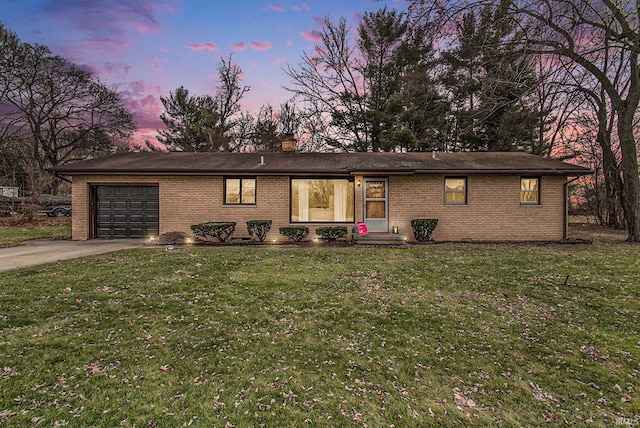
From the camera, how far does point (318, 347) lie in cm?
373

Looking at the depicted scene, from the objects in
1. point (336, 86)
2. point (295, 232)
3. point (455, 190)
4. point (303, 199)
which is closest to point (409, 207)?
point (455, 190)

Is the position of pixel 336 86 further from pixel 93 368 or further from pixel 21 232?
pixel 93 368

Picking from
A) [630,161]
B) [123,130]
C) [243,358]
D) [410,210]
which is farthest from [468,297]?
[123,130]

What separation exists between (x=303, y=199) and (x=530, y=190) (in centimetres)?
923

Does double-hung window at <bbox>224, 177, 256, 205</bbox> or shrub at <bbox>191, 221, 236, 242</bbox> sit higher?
double-hung window at <bbox>224, 177, 256, 205</bbox>

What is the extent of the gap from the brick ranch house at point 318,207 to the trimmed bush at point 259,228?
0.52 metres

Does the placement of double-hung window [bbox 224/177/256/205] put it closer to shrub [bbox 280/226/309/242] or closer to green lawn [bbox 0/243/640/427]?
shrub [bbox 280/226/309/242]

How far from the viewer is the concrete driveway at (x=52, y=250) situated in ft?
26.1

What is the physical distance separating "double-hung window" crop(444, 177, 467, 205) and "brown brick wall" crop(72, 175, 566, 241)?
8.6 inches

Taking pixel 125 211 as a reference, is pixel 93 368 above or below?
below

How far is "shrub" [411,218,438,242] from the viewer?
38.6 ft

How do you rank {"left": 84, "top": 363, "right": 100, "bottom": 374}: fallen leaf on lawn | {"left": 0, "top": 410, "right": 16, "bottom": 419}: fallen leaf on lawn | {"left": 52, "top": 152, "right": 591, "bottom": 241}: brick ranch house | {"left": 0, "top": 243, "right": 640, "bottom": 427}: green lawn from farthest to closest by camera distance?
{"left": 52, "top": 152, "right": 591, "bottom": 241}: brick ranch house, {"left": 84, "top": 363, "right": 100, "bottom": 374}: fallen leaf on lawn, {"left": 0, "top": 243, "right": 640, "bottom": 427}: green lawn, {"left": 0, "top": 410, "right": 16, "bottom": 419}: fallen leaf on lawn

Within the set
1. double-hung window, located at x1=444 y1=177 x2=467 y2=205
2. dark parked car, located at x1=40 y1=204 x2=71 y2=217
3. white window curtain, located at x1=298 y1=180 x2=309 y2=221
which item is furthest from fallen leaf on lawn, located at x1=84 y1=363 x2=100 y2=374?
dark parked car, located at x1=40 y1=204 x2=71 y2=217

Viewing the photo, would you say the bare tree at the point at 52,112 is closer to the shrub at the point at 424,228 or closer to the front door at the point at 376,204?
the front door at the point at 376,204
